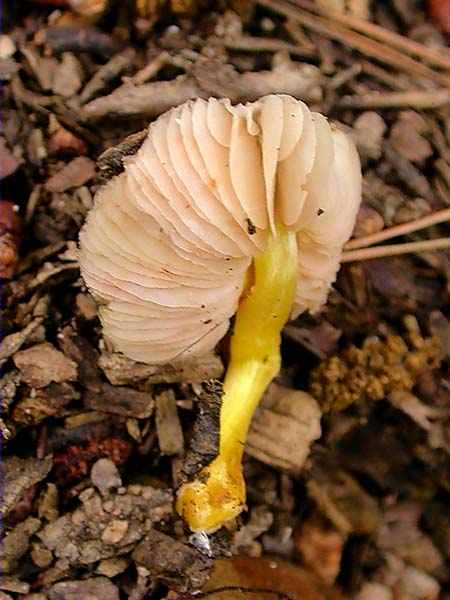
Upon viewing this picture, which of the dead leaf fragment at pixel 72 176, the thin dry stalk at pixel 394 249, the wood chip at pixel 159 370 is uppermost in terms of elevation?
the dead leaf fragment at pixel 72 176

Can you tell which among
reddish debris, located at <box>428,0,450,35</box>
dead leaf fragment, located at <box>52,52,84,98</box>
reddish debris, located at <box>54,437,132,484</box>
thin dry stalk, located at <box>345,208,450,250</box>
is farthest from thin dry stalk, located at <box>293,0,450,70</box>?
reddish debris, located at <box>54,437,132,484</box>

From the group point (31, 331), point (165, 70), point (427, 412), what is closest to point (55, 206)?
point (31, 331)

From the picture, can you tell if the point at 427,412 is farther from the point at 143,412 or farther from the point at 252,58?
the point at 252,58

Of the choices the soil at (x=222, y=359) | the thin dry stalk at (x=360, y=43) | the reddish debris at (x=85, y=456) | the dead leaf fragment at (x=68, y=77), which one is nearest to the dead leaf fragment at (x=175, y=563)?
the soil at (x=222, y=359)

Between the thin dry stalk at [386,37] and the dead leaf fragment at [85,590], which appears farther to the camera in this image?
the thin dry stalk at [386,37]

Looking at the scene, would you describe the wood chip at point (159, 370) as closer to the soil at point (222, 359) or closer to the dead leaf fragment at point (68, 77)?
the soil at point (222, 359)

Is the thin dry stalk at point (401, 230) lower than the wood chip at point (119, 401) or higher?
higher

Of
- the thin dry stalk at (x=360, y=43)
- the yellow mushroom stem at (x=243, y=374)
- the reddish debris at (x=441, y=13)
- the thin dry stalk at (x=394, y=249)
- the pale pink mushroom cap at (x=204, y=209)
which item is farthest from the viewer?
the reddish debris at (x=441, y=13)

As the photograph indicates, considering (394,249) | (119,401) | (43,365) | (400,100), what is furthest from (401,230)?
(43,365)
